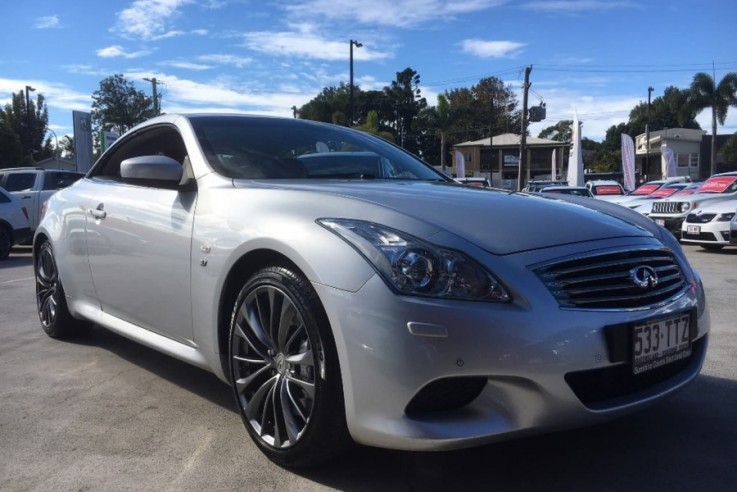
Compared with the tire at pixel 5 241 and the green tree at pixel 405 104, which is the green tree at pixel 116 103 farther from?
the tire at pixel 5 241

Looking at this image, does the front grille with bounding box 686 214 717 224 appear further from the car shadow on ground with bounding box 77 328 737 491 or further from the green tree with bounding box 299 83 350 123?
the green tree with bounding box 299 83 350 123

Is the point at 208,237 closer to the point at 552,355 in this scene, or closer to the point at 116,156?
the point at 552,355

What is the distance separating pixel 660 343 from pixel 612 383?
257 mm

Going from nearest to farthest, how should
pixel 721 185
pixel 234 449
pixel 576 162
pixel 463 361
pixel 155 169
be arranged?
pixel 463 361 < pixel 234 449 < pixel 155 169 < pixel 721 185 < pixel 576 162

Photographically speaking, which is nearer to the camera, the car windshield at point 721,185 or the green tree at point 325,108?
the car windshield at point 721,185

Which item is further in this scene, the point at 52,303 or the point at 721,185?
the point at 721,185

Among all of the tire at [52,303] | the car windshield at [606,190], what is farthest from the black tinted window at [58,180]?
the car windshield at [606,190]

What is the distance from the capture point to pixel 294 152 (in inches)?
142

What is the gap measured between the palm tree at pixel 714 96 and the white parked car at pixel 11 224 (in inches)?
1877

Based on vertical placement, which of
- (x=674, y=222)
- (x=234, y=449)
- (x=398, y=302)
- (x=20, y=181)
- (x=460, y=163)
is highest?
(x=460, y=163)

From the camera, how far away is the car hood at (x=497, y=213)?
241 cm

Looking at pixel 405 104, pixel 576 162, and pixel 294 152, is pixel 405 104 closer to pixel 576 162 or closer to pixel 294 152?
pixel 576 162

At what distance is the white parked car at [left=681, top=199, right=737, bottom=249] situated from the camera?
1112 centimetres

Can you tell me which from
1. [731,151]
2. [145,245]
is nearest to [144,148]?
[145,245]
